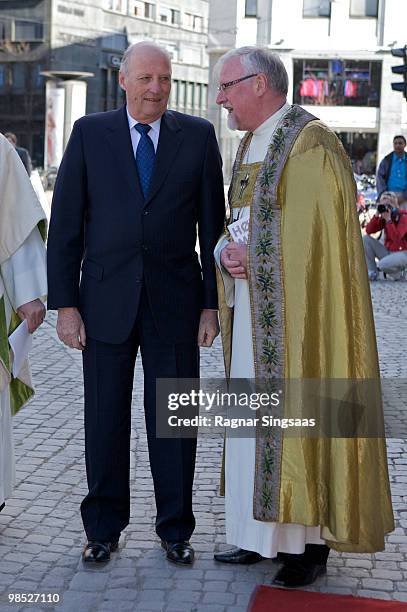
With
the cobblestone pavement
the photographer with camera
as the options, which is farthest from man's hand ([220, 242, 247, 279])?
the photographer with camera

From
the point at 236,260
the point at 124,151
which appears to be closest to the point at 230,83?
the point at 124,151

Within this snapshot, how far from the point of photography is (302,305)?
412 centimetres

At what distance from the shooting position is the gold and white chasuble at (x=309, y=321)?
408cm

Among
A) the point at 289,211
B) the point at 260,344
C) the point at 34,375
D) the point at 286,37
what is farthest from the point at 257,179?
the point at 286,37

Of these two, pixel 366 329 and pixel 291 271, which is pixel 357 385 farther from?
pixel 291 271

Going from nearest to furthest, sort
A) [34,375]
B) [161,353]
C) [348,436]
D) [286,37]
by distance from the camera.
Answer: [348,436] < [161,353] < [34,375] < [286,37]

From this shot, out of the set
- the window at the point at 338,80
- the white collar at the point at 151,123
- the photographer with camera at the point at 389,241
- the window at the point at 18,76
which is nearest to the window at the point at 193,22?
the window at the point at 18,76

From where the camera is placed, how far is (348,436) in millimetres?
4113

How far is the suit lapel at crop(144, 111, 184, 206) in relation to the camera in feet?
14.3

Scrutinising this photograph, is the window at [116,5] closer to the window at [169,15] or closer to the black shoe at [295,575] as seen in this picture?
the window at [169,15]

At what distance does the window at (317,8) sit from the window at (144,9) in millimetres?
22664

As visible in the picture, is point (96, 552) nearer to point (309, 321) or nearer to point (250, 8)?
point (309, 321)

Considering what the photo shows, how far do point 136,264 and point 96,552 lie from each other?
1215mm

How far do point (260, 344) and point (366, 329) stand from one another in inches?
16.2
